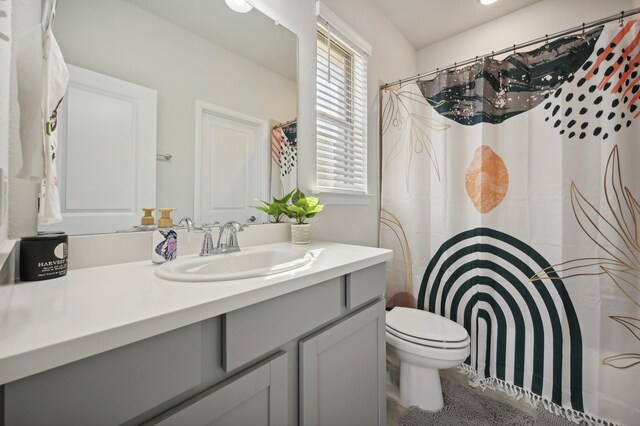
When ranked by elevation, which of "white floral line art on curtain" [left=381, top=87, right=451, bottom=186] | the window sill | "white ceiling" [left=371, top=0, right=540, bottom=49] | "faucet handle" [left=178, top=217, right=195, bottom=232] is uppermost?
"white ceiling" [left=371, top=0, right=540, bottom=49]

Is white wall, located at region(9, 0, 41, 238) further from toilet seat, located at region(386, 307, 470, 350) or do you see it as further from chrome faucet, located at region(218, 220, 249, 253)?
toilet seat, located at region(386, 307, 470, 350)

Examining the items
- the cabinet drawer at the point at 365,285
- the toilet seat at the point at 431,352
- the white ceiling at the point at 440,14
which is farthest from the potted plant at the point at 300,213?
the white ceiling at the point at 440,14

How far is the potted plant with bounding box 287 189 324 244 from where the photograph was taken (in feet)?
4.43

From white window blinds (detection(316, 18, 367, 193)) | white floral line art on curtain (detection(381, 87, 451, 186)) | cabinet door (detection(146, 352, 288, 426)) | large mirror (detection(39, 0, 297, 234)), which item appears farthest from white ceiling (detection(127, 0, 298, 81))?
cabinet door (detection(146, 352, 288, 426))

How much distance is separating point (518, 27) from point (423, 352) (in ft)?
8.09

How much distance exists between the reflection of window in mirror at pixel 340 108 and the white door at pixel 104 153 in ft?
2.93

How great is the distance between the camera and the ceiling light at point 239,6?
122 cm

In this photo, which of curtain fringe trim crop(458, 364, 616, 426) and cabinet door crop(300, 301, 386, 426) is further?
curtain fringe trim crop(458, 364, 616, 426)

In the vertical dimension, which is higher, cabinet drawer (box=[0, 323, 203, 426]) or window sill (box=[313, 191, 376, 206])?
window sill (box=[313, 191, 376, 206])

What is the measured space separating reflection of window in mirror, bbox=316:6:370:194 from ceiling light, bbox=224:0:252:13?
1.60ft

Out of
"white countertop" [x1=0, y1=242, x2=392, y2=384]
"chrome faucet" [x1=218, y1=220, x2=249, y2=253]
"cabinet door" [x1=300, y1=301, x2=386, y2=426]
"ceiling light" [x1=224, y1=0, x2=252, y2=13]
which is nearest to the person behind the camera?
"white countertop" [x1=0, y1=242, x2=392, y2=384]

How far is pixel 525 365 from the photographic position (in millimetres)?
1503

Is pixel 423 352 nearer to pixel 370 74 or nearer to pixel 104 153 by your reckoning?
pixel 104 153

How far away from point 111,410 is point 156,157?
0.78m
